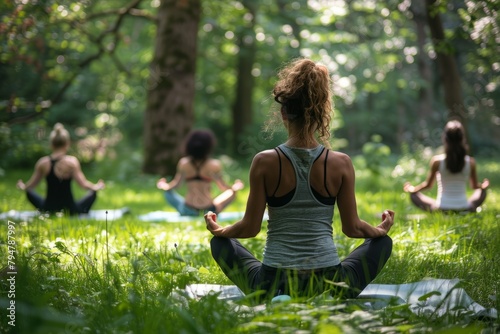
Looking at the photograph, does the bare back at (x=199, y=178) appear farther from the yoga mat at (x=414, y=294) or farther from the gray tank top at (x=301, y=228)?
the gray tank top at (x=301, y=228)

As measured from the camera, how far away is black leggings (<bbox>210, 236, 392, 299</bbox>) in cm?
354

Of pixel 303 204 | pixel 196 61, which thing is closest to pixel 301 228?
pixel 303 204

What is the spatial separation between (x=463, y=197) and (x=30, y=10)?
6.23 m

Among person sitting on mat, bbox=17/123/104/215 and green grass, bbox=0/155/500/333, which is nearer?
green grass, bbox=0/155/500/333

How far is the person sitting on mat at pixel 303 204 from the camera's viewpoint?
360 cm

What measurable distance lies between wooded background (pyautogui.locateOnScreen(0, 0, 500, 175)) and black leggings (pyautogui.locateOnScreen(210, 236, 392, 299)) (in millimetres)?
1741

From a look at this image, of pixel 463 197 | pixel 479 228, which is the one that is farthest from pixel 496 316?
pixel 463 197

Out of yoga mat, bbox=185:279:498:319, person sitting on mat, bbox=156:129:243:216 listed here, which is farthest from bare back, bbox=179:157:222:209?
yoga mat, bbox=185:279:498:319

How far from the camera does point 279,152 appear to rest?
3646 mm

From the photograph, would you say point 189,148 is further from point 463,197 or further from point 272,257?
point 272,257

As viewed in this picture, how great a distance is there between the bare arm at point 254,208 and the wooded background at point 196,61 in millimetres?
1721

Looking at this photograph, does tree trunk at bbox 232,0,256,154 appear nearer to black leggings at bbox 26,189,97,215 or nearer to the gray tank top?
black leggings at bbox 26,189,97,215

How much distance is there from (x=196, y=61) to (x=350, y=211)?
516 inches

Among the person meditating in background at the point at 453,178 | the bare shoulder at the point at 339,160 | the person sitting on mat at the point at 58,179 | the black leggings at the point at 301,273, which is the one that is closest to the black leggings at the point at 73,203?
the person sitting on mat at the point at 58,179
